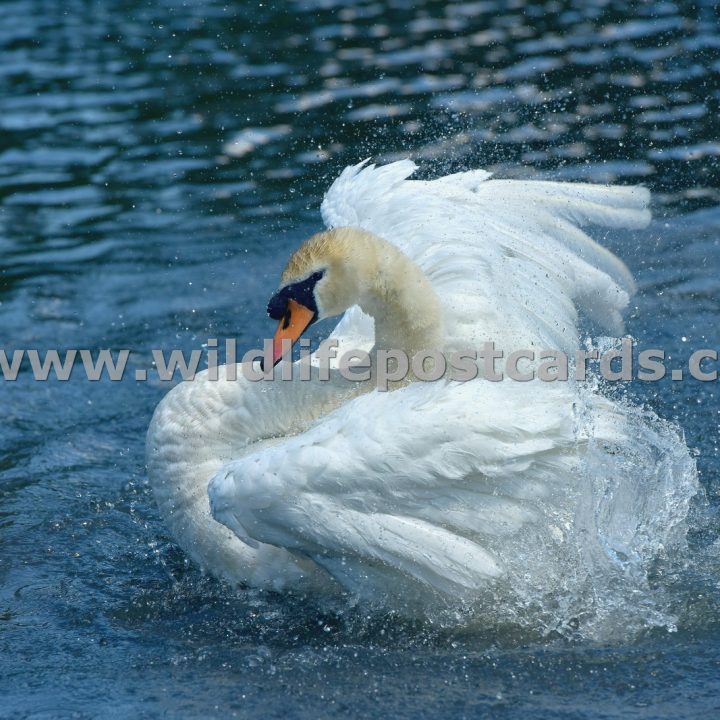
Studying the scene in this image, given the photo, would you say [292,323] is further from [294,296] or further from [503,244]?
[503,244]

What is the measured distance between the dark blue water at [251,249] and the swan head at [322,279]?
1.25 m

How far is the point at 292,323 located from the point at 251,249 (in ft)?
15.5

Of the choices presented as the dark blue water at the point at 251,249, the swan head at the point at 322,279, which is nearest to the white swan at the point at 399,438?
the swan head at the point at 322,279

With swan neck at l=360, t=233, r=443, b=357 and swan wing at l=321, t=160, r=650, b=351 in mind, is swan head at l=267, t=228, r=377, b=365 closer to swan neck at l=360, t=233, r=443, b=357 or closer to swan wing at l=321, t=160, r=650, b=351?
swan neck at l=360, t=233, r=443, b=357

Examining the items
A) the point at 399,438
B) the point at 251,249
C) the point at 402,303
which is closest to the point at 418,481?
the point at 399,438

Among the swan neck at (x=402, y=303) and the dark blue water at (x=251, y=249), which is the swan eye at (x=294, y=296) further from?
the dark blue water at (x=251, y=249)

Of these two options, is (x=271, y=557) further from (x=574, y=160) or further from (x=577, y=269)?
(x=574, y=160)

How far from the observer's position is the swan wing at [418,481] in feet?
15.3

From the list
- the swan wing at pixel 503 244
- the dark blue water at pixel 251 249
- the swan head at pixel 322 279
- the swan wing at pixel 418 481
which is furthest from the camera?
the swan wing at pixel 503 244

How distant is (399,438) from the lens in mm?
4664

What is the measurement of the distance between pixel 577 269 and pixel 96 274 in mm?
4464

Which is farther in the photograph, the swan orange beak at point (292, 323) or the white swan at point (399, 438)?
the swan orange beak at point (292, 323)

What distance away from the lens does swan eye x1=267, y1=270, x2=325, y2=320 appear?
17.1 ft

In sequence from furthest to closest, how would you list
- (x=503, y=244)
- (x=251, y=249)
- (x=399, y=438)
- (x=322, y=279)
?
(x=251, y=249) → (x=503, y=244) → (x=322, y=279) → (x=399, y=438)
